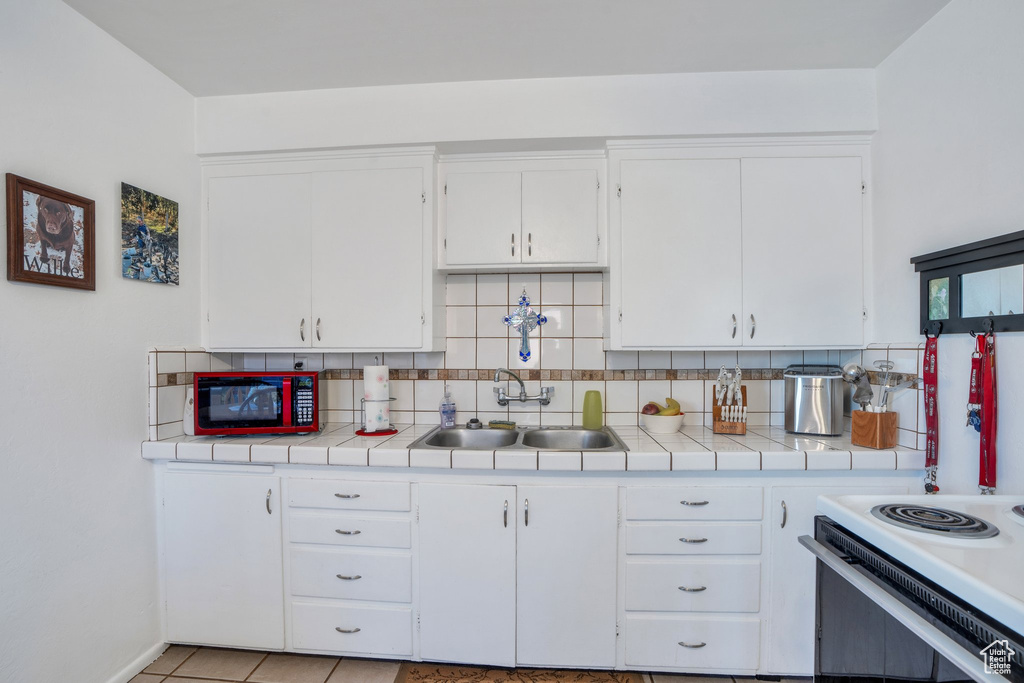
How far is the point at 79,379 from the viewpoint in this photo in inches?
63.3

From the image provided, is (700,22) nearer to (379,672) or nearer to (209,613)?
(379,672)

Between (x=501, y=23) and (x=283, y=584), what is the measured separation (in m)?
2.33

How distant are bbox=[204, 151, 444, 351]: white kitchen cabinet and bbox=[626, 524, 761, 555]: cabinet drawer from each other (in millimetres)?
1223

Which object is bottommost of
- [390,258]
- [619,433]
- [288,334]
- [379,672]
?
[379,672]

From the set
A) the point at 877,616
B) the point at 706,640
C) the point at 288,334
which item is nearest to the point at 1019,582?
the point at 877,616

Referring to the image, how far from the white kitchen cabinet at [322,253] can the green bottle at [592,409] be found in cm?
78

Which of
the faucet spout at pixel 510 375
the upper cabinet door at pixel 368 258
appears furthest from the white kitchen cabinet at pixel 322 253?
the faucet spout at pixel 510 375

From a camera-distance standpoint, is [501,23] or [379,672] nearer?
[501,23]

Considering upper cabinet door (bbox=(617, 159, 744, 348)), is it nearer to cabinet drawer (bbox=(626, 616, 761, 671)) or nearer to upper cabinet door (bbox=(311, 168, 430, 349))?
upper cabinet door (bbox=(311, 168, 430, 349))

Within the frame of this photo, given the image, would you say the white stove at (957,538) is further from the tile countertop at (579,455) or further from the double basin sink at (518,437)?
the double basin sink at (518,437)

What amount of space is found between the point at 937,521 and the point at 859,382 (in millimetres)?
972

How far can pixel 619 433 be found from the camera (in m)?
2.10

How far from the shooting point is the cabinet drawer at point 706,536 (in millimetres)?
1710
